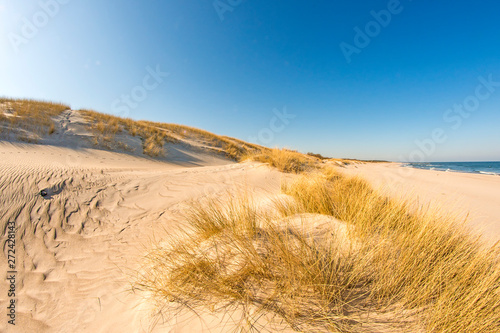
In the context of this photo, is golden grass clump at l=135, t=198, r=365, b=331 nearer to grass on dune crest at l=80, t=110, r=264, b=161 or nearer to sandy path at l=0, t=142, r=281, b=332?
sandy path at l=0, t=142, r=281, b=332

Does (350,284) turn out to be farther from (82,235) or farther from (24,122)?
(24,122)

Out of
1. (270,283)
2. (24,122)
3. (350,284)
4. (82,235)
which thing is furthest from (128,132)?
(350,284)

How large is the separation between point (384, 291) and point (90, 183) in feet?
16.5

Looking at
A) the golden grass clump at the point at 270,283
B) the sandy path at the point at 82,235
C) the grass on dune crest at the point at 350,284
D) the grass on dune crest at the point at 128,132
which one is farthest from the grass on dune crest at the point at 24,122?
the grass on dune crest at the point at 350,284

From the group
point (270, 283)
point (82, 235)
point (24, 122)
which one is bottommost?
point (82, 235)

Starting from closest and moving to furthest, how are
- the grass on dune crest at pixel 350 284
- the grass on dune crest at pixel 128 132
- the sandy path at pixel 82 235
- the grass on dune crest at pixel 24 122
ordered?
1. the grass on dune crest at pixel 350 284
2. the sandy path at pixel 82 235
3. the grass on dune crest at pixel 24 122
4. the grass on dune crest at pixel 128 132

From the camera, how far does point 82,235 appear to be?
2.52 meters

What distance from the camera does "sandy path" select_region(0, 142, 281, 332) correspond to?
1.46 meters

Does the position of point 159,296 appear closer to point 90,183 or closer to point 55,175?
point 90,183

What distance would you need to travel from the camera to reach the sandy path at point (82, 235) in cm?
146

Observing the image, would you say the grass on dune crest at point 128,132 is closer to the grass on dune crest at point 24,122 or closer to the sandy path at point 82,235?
the grass on dune crest at point 24,122

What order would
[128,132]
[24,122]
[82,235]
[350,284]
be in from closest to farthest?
[350,284]
[82,235]
[24,122]
[128,132]

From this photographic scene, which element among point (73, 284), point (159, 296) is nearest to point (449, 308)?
point (159, 296)

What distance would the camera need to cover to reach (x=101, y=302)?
5.08 ft
